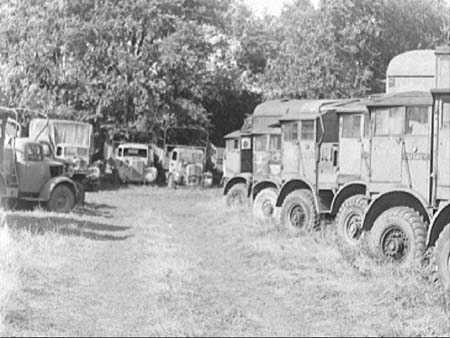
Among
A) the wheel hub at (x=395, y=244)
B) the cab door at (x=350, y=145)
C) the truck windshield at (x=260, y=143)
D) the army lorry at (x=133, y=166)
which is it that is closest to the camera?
the wheel hub at (x=395, y=244)

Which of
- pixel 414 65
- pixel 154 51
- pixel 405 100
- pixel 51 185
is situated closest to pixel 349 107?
pixel 414 65

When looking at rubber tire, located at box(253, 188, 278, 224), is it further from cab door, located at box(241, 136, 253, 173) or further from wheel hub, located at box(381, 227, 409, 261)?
wheel hub, located at box(381, 227, 409, 261)

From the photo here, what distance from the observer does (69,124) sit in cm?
3322

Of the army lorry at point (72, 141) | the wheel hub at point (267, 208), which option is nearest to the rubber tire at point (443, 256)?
the wheel hub at point (267, 208)

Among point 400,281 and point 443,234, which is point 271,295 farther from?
point 443,234

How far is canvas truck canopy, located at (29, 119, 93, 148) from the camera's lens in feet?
106

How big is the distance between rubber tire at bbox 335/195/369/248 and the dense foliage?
64.0ft

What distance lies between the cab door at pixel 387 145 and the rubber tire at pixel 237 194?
35.1ft

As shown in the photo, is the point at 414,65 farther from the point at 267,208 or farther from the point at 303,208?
the point at 267,208

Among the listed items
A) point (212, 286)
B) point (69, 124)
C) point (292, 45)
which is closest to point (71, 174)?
point (69, 124)

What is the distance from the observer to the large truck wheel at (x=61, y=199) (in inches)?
870

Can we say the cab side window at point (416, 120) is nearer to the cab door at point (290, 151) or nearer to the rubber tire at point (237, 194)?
the cab door at point (290, 151)

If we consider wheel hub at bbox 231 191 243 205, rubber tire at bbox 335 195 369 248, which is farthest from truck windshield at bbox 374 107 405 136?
wheel hub at bbox 231 191 243 205

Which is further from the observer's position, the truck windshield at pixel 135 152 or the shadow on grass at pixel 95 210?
the truck windshield at pixel 135 152
